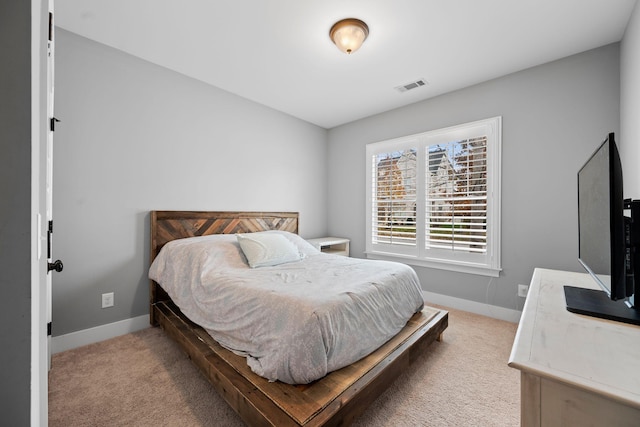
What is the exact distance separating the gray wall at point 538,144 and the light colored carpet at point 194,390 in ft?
3.03

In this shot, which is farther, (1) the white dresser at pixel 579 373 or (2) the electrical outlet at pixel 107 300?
(2) the electrical outlet at pixel 107 300

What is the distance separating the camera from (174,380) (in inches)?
71.7

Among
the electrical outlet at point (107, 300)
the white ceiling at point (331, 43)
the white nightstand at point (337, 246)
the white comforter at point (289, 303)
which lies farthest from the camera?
the white nightstand at point (337, 246)

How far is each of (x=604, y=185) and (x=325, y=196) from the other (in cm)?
364

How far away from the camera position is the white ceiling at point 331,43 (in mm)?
1925

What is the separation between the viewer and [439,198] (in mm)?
3277

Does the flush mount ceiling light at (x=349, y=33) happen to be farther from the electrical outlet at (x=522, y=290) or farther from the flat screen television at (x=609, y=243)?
the electrical outlet at (x=522, y=290)

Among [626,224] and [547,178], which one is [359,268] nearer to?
[626,224]

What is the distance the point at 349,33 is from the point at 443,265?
266 cm

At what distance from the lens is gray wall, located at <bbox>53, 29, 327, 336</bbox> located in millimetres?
2205

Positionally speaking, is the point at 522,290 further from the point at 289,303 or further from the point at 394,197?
the point at 289,303

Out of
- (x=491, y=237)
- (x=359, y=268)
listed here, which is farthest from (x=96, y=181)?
(x=491, y=237)

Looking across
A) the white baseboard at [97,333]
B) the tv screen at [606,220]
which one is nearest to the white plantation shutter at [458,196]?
the tv screen at [606,220]
